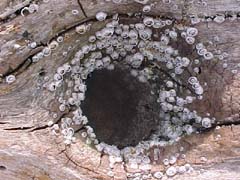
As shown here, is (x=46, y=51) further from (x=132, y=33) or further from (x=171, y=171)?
(x=171, y=171)

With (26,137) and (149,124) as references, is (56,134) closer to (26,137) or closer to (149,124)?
(26,137)

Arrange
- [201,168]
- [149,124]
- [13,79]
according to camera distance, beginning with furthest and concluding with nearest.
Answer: [149,124] → [201,168] → [13,79]

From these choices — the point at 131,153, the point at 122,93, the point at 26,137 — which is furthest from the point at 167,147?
the point at 26,137

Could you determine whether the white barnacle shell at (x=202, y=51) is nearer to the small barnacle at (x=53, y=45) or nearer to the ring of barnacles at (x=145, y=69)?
the ring of barnacles at (x=145, y=69)

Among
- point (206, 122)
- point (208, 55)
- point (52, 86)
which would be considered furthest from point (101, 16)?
point (206, 122)

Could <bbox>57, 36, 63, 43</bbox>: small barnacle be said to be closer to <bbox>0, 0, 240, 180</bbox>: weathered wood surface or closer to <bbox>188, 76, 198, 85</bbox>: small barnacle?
<bbox>0, 0, 240, 180</bbox>: weathered wood surface
